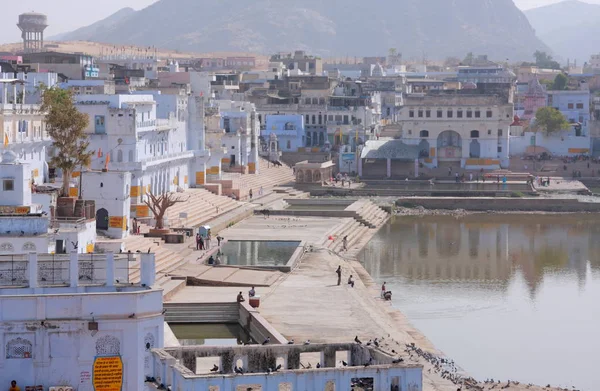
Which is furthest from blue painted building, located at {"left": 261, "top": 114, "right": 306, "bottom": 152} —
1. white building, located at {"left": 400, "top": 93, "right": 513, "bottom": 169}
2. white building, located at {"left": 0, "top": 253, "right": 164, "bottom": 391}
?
white building, located at {"left": 0, "top": 253, "right": 164, "bottom": 391}

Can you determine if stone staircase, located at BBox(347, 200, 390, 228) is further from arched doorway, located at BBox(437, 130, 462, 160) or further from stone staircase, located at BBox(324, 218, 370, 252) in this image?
arched doorway, located at BBox(437, 130, 462, 160)

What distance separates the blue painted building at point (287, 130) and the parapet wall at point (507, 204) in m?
16.1

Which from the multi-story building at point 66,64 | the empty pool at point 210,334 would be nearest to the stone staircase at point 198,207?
the empty pool at point 210,334

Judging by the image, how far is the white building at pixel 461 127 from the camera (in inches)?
2726

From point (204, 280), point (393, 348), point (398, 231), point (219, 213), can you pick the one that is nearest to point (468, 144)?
point (398, 231)

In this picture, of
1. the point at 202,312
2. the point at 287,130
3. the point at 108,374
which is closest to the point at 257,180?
the point at 287,130

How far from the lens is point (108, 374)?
17.3 meters

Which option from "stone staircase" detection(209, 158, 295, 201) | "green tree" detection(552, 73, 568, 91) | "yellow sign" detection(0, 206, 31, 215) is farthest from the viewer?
"green tree" detection(552, 73, 568, 91)

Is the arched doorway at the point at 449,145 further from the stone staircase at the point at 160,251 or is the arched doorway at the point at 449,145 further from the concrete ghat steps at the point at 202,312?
the concrete ghat steps at the point at 202,312

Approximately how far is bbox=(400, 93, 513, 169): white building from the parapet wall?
9315 millimetres

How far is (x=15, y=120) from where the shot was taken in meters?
38.2

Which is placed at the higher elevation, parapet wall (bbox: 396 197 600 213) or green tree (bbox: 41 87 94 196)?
green tree (bbox: 41 87 94 196)

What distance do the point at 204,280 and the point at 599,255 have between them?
17.7 meters

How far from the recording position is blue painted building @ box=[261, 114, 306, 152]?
75.4 m
